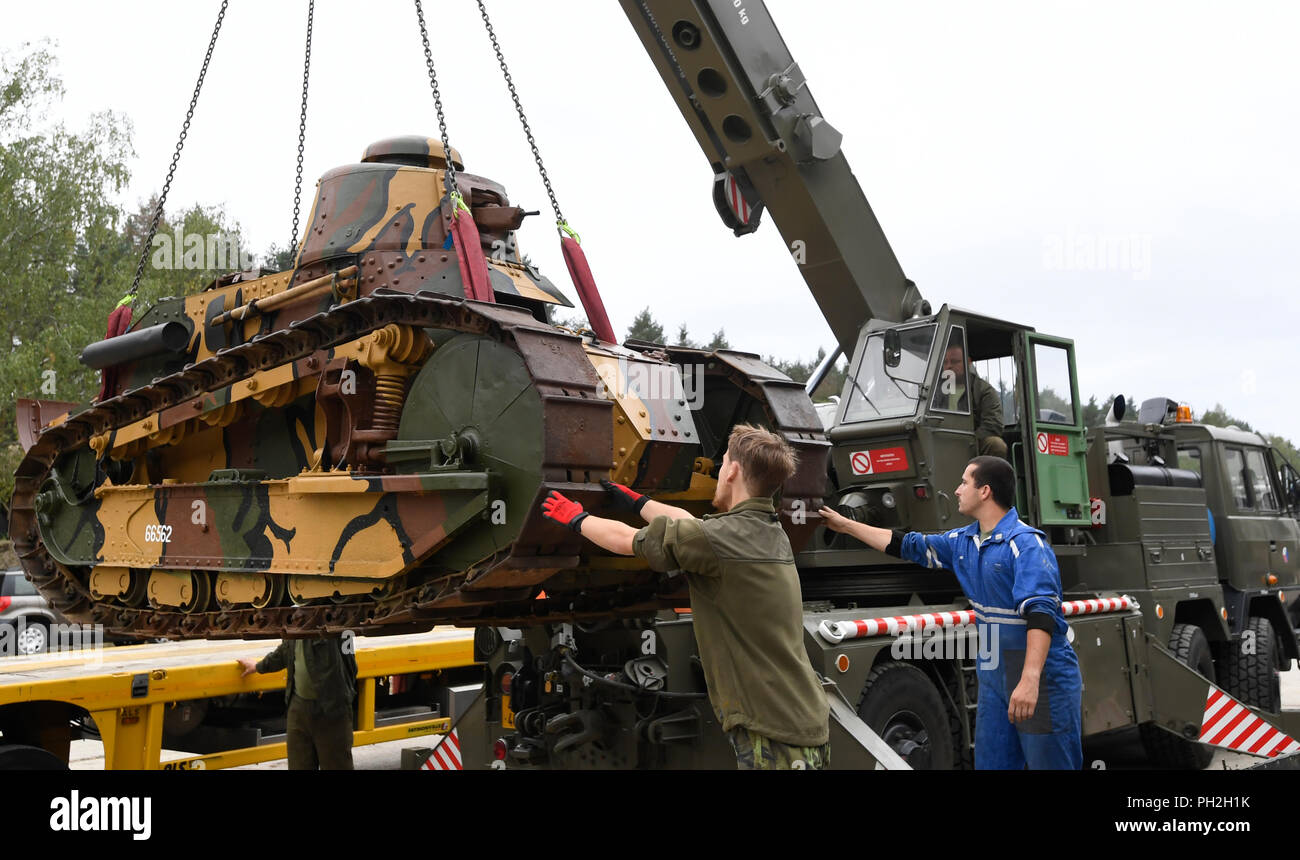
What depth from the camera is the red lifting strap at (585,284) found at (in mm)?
6113

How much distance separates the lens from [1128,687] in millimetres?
8602

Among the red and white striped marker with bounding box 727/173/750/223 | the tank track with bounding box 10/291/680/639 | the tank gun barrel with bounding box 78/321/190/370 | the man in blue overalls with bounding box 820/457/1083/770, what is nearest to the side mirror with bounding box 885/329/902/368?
the red and white striped marker with bounding box 727/173/750/223

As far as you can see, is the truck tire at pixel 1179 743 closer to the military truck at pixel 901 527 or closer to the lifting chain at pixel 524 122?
the military truck at pixel 901 527

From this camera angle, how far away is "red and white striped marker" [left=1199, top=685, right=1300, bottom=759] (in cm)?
888

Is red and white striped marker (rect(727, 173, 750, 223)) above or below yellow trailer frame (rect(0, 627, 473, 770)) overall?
above

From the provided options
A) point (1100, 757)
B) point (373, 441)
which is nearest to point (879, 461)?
point (373, 441)

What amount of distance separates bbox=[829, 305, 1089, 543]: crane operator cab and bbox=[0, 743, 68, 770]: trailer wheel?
16.7ft

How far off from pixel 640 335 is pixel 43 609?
25.5 metres

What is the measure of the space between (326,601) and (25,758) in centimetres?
195

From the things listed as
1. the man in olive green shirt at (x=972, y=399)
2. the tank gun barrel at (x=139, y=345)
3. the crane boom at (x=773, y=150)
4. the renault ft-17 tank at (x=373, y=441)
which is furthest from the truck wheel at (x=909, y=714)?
the tank gun barrel at (x=139, y=345)

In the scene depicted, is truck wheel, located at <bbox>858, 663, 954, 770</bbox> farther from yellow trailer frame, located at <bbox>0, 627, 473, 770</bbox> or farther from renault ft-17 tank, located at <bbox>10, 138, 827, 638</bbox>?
yellow trailer frame, located at <bbox>0, 627, 473, 770</bbox>

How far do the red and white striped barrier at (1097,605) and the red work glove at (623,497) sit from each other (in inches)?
158

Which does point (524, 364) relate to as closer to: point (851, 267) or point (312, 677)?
point (312, 677)
